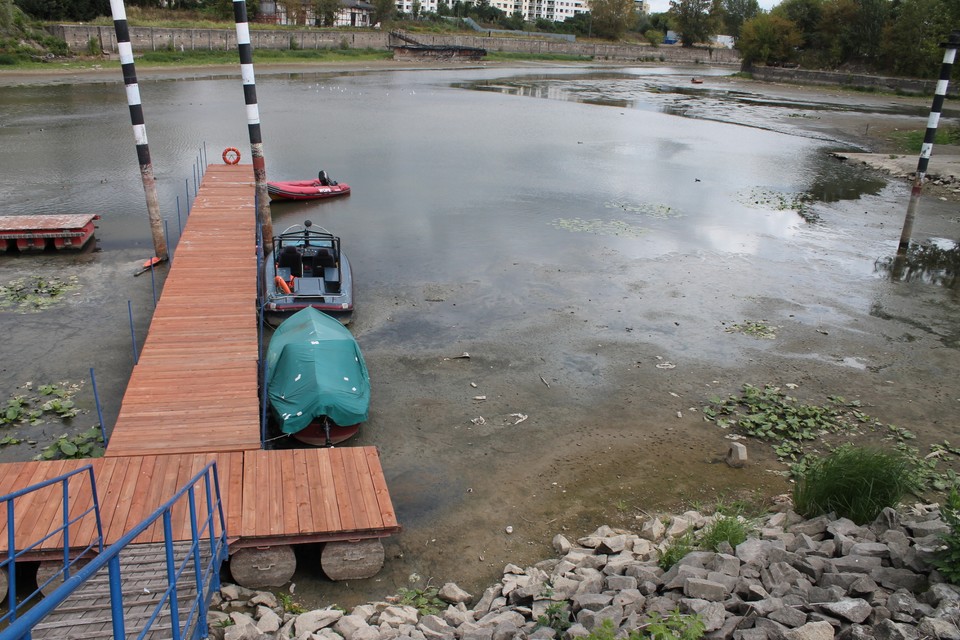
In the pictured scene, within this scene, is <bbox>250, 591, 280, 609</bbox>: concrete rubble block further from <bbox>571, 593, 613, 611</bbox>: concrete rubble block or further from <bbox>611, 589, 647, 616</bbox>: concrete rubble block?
<bbox>611, 589, 647, 616</bbox>: concrete rubble block

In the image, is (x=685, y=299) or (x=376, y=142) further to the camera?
(x=376, y=142)

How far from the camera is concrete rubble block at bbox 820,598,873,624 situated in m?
5.35

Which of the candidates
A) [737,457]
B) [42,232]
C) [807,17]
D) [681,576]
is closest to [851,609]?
[681,576]

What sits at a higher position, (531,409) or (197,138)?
(197,138)

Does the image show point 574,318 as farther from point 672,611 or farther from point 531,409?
point 672,611

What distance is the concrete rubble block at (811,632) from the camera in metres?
5.10

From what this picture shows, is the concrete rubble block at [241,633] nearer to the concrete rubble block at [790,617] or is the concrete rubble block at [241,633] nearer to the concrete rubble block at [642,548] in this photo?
the concrete rubble block at [642,548]

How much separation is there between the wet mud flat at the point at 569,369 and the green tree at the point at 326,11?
268 ft

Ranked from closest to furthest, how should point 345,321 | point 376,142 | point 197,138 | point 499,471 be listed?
point 499,471, point 345,321, point 197,138, point 376,142

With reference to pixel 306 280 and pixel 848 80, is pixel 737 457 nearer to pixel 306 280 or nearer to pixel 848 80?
pixel 306 280

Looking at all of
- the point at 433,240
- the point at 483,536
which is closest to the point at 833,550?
the point at 483,536

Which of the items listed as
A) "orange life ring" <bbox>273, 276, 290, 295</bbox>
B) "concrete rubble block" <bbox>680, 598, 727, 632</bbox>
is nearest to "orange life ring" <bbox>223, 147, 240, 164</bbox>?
"orange life ring" <bbox>273, 276, 290, 295</bbox>

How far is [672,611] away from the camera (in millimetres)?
5746

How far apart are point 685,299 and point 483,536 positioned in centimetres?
933
